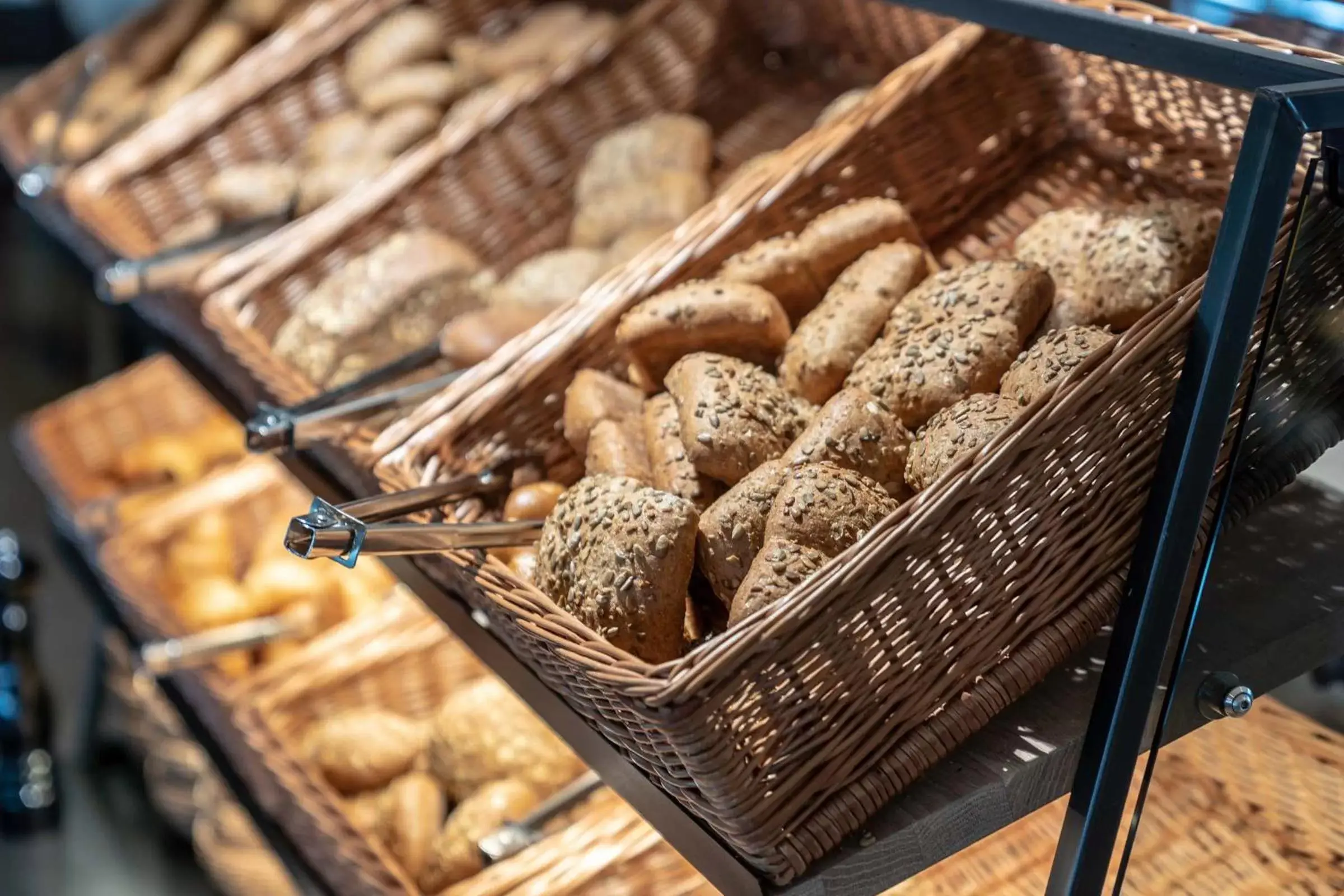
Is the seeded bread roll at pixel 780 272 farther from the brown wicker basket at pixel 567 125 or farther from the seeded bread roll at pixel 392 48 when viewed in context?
the seeded bread roll at pixel 392 48

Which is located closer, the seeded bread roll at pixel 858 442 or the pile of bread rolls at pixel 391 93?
the seeded bread roll at pixel 858 442

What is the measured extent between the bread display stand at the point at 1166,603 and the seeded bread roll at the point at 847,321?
250 millimetres

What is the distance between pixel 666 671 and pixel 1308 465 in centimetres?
43

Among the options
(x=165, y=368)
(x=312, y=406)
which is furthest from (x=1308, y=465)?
(x=165, y=368)

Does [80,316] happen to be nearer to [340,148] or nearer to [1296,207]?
[340,148]

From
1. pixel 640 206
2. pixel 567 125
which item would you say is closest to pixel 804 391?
pixel 640 206

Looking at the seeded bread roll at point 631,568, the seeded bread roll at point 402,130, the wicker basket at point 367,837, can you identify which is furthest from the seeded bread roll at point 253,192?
the seeded bread roll at point 631,568

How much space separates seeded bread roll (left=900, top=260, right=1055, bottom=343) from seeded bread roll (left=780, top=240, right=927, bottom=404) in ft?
0.16

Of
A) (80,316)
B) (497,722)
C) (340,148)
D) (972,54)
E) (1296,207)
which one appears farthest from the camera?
Result: (80,316)

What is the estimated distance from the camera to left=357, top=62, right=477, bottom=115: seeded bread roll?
1956 mm

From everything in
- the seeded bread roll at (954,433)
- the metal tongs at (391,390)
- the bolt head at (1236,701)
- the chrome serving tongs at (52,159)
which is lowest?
the bolt head at (1236,701)

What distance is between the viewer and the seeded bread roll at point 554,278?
150 cm

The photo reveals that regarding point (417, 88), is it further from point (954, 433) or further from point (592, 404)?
point (954, 433)

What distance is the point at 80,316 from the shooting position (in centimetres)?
323
